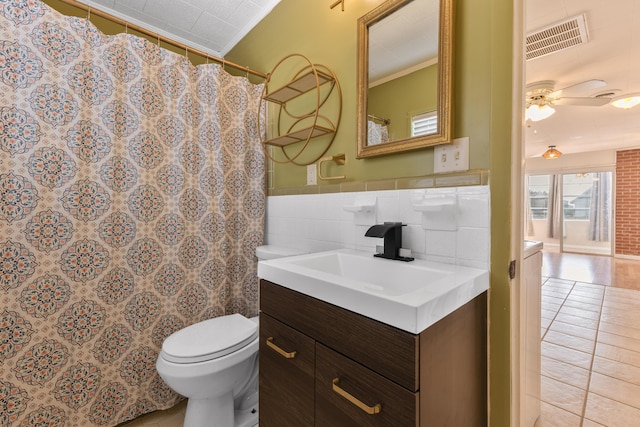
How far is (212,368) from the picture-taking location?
1179mm

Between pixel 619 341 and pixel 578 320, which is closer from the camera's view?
pixel 619 341

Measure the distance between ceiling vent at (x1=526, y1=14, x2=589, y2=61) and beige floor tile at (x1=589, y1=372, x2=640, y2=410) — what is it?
229 cm

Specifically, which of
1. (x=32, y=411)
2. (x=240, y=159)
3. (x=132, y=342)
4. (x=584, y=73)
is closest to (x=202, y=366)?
(x=132, y=342)

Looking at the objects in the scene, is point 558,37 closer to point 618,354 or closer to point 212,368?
point 618,354

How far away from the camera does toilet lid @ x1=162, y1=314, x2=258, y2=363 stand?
46.4 inches

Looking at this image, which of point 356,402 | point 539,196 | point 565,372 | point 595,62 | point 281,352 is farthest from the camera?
point 539,196

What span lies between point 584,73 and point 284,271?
3318 mm

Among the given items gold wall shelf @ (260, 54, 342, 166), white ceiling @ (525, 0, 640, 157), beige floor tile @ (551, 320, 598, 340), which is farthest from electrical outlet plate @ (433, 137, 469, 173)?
beige floor tile @ (551, 320, 598, 340)

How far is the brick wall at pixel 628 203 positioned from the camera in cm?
540

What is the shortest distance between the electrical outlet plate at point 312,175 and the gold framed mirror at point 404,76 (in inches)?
14.1

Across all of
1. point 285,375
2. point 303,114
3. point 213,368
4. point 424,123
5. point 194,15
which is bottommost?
point 213,368

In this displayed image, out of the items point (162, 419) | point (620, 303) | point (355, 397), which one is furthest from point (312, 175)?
point (620, 303)

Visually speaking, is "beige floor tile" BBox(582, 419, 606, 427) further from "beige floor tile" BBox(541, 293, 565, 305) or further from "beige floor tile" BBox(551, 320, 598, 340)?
"beige floor tile" BBox(541, 293, 565, 305)

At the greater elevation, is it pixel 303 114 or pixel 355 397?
pixel 303 114
